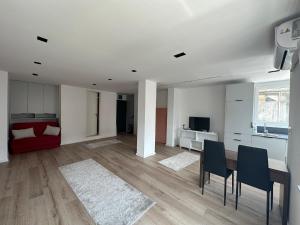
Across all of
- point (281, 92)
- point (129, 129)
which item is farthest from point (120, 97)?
point (281, 92)

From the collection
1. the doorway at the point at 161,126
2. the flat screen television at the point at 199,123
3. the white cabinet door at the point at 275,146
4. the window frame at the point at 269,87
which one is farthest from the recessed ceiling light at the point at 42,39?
the window frame at the point at 269,87

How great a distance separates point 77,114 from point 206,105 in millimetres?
5266

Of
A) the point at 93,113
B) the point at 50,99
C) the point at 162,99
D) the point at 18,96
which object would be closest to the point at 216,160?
the point at 162,99

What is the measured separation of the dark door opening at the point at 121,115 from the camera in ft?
26.5

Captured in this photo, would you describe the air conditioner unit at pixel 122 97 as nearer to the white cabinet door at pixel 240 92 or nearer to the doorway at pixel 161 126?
the doorway at pixel 161 126

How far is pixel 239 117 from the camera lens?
12.7ft

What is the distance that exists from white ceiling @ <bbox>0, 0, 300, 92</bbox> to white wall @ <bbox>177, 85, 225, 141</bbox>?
7.31ft

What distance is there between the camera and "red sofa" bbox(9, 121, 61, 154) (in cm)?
408

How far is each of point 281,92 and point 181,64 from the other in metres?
3.33

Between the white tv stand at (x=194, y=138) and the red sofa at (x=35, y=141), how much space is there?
183 inches

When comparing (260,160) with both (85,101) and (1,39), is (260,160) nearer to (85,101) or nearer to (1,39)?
(1,39)

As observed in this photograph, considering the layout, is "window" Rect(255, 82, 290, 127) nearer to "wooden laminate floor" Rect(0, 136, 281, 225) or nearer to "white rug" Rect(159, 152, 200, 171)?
"wooden laminate floor" Rect(0, 136, 281, 225)

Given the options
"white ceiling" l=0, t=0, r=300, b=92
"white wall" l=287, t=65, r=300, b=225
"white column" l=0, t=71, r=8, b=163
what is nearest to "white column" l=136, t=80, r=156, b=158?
"white ceiling" l=0, t=0, r=300, b=92

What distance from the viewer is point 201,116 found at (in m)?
5.13
